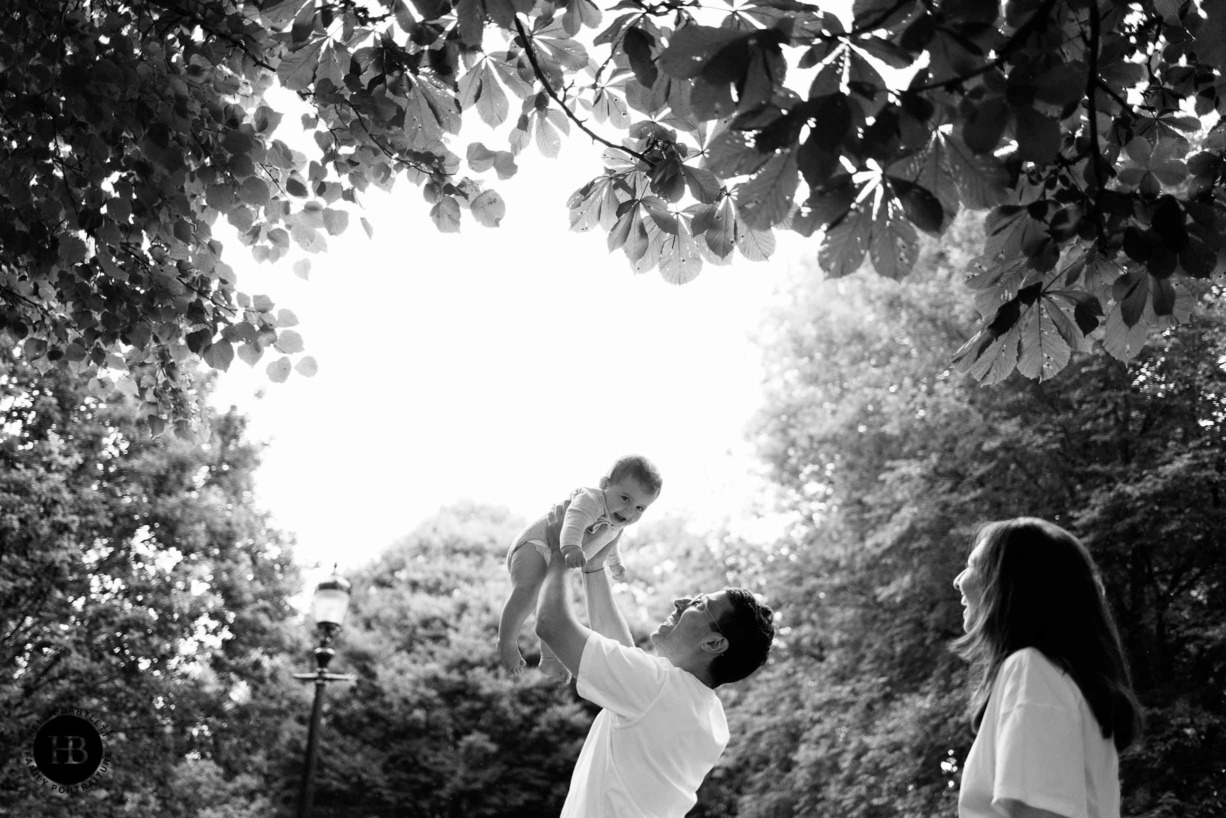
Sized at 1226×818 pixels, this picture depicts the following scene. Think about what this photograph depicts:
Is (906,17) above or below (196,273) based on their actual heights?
below

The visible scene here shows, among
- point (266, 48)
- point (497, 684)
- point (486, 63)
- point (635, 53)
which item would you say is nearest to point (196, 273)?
point (266, 48)

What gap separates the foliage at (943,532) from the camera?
1369 cm

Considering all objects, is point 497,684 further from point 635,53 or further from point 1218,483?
point 635,53

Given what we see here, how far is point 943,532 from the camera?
51.1ft

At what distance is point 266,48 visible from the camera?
16.5ft

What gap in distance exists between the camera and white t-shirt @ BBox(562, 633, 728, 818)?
3.16 metres

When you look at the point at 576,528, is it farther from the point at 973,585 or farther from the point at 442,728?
the point at 442,728

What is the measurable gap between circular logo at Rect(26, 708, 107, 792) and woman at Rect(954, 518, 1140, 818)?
9036 millimetres

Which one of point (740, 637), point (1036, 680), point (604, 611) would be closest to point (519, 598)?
point (604, 611)

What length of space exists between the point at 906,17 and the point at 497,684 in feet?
84.7

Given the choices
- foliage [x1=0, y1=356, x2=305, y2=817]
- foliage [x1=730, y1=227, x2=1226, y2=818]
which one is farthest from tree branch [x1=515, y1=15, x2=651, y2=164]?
foliage [x1=0, y1=356, x2=305, y2=817]

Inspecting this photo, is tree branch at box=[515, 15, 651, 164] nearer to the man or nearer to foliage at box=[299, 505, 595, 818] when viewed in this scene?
the man

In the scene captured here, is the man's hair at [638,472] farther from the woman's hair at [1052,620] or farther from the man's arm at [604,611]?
the woman's hair at [1052,620]

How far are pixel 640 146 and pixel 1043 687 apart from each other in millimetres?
2514
